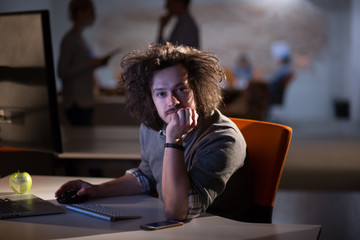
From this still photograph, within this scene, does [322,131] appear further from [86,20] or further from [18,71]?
[18,71]

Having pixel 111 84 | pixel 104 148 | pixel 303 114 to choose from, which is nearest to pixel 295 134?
pixel 303 114

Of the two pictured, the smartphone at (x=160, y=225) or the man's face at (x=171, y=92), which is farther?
the man's face at (x=171, y=92)

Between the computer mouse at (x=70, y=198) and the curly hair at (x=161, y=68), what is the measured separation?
0.36 m

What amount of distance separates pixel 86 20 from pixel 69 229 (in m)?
3.27

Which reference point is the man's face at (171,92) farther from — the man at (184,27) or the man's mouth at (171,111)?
the man at (184,27)

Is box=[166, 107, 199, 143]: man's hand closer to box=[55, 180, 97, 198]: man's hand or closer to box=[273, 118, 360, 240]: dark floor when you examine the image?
box=[55, 180, 97, 198]: man's hand

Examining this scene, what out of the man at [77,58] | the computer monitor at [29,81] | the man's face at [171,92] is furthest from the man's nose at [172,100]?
the man at [77,58]

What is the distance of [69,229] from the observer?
4.23ft

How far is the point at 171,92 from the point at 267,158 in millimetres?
434

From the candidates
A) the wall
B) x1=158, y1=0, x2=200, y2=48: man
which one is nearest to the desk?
x1=158, y1=0, x2=200, y2=48: man

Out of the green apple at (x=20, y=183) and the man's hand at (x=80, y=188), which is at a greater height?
the green apple at (x=20, y=183)

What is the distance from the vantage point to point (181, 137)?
1471mm

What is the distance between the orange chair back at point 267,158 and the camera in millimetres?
1717

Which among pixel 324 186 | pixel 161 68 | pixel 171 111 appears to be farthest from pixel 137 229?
pixel 324 186
